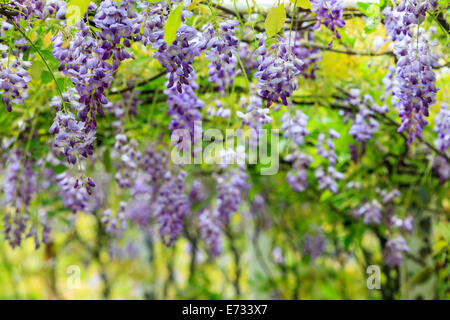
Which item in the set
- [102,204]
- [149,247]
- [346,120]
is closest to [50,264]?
[149,247]

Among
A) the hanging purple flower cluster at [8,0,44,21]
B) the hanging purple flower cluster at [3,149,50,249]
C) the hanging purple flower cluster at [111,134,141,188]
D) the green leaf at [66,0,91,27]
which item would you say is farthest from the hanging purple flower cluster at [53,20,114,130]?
the hanging purple flower cluster at [3,149,50,249]

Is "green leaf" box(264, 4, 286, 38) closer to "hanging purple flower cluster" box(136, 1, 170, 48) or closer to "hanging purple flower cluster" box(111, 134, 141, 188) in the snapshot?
"hanging purple flower cluster" box(136, 1, 170, 48)

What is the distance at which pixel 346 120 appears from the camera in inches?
106

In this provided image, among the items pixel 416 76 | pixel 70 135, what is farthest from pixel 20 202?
pixel 416 76

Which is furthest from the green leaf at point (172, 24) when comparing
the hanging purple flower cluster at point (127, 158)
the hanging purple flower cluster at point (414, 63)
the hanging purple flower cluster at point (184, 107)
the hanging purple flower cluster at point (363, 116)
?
the hanging purple flower cluster at point (363, 116)

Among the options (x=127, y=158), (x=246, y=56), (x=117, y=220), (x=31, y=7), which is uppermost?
(x=246, y=56)

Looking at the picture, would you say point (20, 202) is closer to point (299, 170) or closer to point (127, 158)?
point (127, 158)

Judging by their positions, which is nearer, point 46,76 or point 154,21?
point 154,21

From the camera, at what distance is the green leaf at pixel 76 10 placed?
1.16m

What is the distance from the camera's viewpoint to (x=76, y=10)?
3.85 ft

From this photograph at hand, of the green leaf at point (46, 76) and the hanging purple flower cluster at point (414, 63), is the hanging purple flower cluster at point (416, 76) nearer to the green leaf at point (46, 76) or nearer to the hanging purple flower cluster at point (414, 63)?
the hanging purple flower cluster at point (414, 63)
